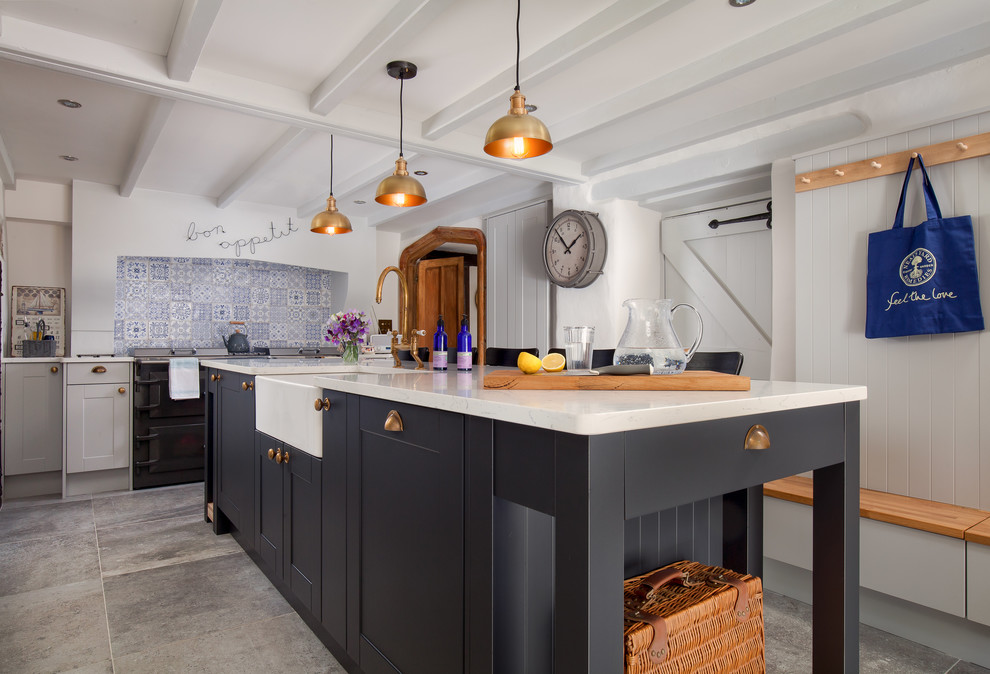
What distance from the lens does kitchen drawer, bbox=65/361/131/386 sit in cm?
453

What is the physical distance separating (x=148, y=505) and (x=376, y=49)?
345 centimetres

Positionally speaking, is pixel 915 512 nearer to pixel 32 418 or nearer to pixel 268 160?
pixel 268 160

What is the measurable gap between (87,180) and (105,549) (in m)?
3.46

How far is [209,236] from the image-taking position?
5.78m

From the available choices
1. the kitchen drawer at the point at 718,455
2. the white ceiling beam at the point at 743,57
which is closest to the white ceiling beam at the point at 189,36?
the white ceiling beam at the point at 743,57

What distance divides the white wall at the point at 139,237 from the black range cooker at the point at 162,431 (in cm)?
82

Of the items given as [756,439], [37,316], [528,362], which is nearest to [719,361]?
[528,362]

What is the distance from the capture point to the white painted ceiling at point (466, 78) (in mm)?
2543

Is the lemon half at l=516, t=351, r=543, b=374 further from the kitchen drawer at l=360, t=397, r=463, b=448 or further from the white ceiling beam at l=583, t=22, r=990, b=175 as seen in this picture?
the white ceiling beam at l=583, t=22, r=990, b=175

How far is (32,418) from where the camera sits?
181 inches

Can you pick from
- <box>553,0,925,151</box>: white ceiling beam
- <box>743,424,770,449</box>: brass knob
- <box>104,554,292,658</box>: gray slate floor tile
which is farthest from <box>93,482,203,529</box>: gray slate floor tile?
<box>743,424,770,449</box>: brass knob

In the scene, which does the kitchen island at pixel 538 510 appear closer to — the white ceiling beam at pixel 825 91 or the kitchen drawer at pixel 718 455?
the kitchen drawer at pixel 718 455

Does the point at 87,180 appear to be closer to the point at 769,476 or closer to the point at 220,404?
the point at 220,404

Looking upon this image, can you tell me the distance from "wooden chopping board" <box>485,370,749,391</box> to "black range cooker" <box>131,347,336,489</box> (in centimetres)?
386
